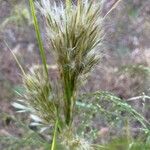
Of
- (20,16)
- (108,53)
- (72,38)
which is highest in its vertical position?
(72,38)

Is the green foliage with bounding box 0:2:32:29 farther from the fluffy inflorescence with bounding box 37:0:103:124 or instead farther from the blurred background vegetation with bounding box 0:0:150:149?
the fluffy inflorescence with bounding box 37:0:103:124

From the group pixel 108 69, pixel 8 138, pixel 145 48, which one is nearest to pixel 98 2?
pixel 8 138

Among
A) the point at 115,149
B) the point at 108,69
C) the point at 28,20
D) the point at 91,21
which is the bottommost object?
the point at 108,69

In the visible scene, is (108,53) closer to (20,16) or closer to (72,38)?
(20,16)

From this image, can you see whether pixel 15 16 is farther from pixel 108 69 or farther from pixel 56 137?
pixel 56 137

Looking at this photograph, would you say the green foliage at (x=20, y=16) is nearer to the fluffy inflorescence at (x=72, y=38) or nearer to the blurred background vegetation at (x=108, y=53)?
the blurred background vegetation at (x=108, y=53)

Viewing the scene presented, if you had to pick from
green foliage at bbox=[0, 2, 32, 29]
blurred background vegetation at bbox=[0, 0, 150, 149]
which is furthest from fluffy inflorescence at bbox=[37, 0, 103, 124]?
green foliage at bbox=[0, 2, 32, 29]

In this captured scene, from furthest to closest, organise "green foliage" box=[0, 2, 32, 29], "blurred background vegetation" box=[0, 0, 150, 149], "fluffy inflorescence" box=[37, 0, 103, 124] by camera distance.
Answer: "green foliage" box=[0, 2, 32, 29]
"blurred background vegetation" box=[0, 0, 150, 149]
"fluffy inflorescence" box=[37, 0, 103, 124]

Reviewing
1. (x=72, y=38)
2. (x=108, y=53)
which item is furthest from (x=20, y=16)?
(x=72, y=38)
